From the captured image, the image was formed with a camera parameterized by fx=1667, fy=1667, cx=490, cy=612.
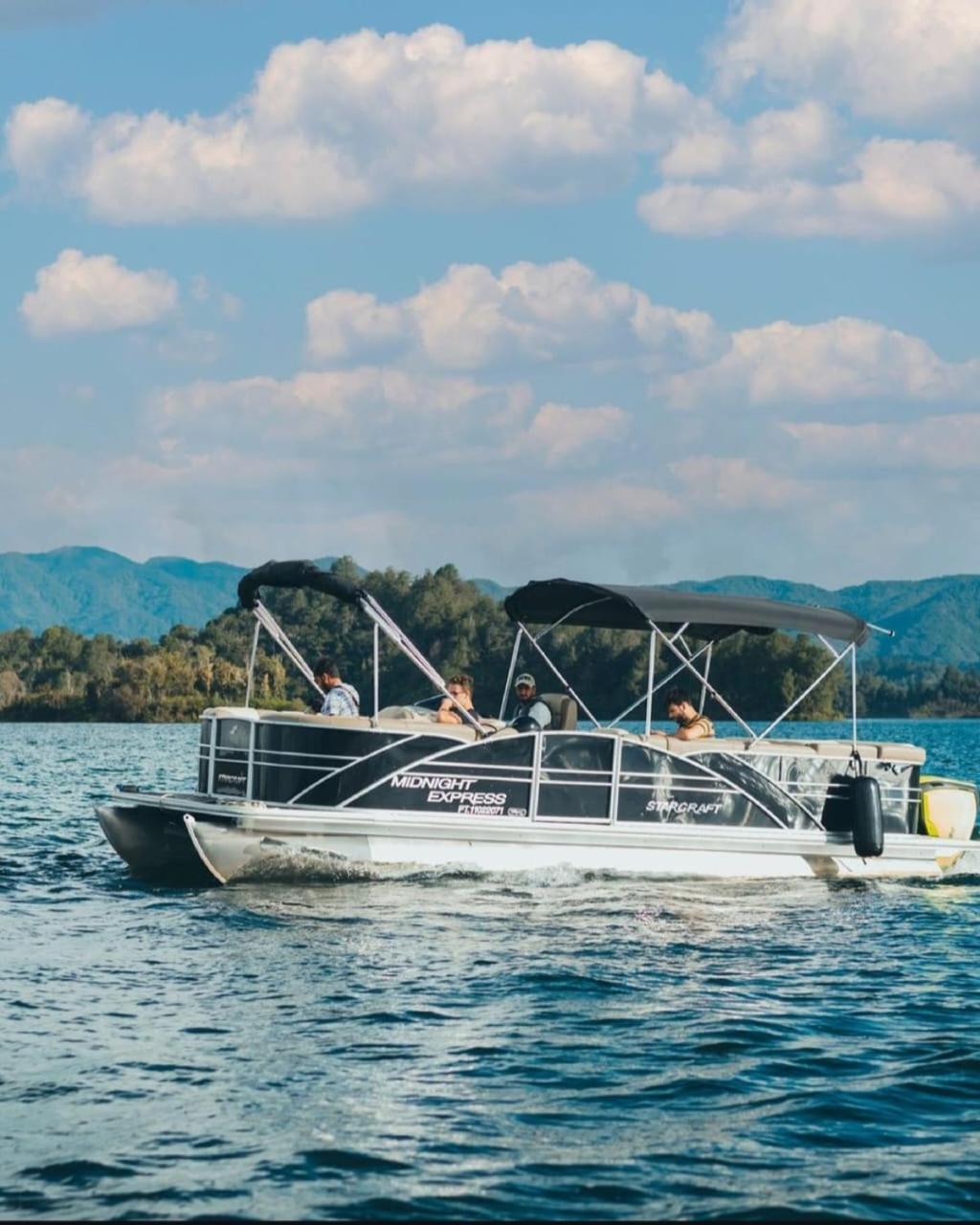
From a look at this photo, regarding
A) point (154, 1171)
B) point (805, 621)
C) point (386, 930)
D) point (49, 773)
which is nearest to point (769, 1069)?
point (154, 1171)

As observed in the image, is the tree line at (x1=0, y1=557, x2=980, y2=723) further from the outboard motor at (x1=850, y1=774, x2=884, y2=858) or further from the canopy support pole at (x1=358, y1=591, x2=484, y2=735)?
the canopy support pole at (x1=358, y1=591, x2=484, y2=735)

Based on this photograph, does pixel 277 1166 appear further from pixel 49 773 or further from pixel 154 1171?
pixel 49 773

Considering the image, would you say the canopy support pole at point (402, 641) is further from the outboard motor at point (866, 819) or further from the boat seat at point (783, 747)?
the outboard motor at point (866, 819)

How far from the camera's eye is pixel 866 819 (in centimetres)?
2106

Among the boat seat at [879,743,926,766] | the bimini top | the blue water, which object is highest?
the bimini top

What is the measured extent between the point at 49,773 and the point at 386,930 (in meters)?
41.7

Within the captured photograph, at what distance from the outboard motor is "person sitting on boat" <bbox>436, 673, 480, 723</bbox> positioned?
4988mm

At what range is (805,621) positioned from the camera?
70.9 feet

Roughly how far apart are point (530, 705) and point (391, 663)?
380 feet

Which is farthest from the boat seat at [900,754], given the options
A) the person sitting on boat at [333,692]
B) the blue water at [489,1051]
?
the person sitting on boat at [333,692]

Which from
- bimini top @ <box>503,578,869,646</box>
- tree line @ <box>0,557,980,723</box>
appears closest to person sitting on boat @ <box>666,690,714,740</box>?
bimini top @ <box>503,578,869,646</box>

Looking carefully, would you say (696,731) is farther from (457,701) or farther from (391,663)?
(391,663)

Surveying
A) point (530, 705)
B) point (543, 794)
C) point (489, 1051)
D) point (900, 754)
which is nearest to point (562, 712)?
point (530, 705)

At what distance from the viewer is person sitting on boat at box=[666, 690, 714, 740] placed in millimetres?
20906
